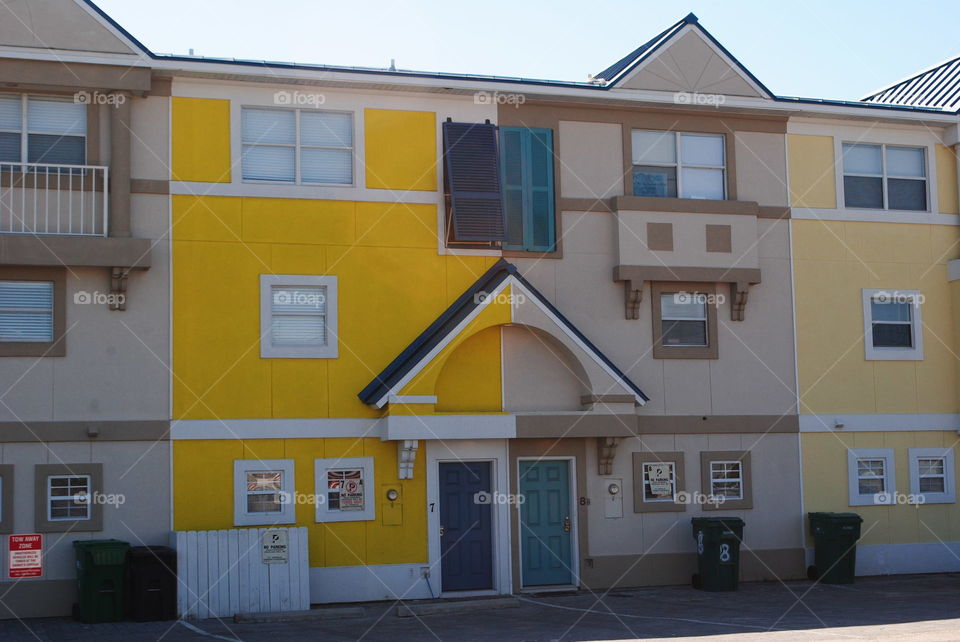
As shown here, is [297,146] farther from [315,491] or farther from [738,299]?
[738,299]

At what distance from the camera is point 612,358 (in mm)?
20922

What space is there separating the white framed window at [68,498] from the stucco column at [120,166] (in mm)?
3905

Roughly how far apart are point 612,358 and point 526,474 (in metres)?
2.59

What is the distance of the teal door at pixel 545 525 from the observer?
800 inches

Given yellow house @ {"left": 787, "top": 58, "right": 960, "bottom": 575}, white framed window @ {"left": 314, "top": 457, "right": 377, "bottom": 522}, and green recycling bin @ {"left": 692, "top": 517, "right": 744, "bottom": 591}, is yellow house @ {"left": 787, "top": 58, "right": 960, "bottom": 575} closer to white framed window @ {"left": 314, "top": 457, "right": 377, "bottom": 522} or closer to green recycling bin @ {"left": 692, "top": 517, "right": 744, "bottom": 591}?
green recycling bin @ {"left": 692, "top": 517, "right": 744, "bottom": 591}

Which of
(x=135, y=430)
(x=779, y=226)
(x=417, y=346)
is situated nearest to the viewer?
(x=135, y=430)

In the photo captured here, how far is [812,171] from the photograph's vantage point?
22500 millimetres

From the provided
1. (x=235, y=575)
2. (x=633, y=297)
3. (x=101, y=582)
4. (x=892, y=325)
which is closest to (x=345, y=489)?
(x=235, y=575)

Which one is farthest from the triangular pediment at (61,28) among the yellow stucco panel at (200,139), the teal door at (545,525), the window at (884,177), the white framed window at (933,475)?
the white framed window at (933,475)

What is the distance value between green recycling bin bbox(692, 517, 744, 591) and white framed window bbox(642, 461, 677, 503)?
31.7 inches

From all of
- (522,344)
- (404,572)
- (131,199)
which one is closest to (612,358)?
(522,344)

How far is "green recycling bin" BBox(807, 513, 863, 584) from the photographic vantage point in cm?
2100

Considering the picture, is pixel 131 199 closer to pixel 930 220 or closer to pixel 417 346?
pixel 417 346

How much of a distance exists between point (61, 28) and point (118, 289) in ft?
13.7
